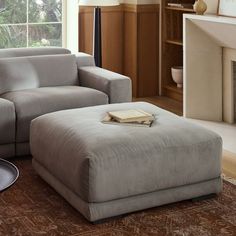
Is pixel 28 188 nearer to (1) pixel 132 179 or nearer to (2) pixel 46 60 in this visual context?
(1) pixel 132 179

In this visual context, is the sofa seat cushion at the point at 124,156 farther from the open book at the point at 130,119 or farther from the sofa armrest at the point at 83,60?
the sofa armrest at the point at 83,60

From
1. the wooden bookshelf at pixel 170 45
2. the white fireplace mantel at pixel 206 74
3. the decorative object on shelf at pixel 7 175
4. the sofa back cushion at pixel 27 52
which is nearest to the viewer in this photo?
the decorative object on shelf at pixel 7 175

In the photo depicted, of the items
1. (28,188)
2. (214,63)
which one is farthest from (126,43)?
(28,188)

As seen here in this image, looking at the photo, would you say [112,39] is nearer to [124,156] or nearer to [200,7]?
[200,7]

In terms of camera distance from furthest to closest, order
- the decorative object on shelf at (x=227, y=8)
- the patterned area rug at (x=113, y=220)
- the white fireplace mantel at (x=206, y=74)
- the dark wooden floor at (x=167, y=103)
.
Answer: the dark wooden floor at (x=167, y=103) < the white fireplace mantel at (x=206, y=74) < the decorative object on shelf at (x=227, y=8) < the patterned area rug at (x=113, y=220)

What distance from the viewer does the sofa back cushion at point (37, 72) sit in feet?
15.0

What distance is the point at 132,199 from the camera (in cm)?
320

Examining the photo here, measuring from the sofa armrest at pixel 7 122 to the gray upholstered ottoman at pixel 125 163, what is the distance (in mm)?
539

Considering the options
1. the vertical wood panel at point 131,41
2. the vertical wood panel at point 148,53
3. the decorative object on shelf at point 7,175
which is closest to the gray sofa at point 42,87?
the decorative object on shelf at point 7,175

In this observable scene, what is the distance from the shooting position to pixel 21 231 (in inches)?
120

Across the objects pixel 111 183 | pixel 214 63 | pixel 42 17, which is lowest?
pixel 111 183

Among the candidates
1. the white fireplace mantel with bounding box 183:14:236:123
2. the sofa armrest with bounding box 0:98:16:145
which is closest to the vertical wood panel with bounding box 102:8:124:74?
the white fireplace mantel with bounding box 183:14:236:123

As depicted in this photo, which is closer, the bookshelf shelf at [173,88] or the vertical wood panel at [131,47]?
the bookshelf shelf at [173,88]

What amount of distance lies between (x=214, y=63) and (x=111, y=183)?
2722 mm
